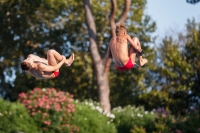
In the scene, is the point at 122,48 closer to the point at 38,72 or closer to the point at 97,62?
the point at 38,72

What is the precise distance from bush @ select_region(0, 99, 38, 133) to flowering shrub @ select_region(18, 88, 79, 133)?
32 centimetres

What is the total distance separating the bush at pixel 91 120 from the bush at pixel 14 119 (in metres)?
1.71

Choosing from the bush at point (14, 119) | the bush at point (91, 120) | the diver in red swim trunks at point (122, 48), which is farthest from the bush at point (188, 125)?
the diver in red swim trunks at point (122, 48)

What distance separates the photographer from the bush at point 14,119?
2059 cm

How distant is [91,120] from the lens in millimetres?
22359

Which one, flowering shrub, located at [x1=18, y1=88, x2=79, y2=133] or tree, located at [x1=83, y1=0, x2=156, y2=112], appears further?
tree, located at [x1=83, y1=0, x2=156, y2=112]

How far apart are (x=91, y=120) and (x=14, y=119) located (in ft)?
9.82

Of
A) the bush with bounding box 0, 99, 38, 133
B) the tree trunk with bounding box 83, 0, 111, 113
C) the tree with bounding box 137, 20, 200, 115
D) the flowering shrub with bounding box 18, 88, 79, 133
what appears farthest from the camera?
the tree with bounding box 137, 20, 200, 115

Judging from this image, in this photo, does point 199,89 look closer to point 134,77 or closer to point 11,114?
point 134,77

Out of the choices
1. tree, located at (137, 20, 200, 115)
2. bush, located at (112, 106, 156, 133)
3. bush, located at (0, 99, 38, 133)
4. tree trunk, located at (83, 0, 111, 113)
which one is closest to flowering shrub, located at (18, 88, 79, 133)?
bush, located at (0, 99, 38, 133)

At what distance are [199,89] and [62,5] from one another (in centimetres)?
860

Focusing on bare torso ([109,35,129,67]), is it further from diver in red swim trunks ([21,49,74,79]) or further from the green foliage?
the green foliage

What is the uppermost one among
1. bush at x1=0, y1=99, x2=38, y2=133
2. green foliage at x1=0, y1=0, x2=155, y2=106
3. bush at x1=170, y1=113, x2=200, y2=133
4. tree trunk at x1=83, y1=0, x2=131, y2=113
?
green foliage at x1=0, y1=0, x2=155, y2=106

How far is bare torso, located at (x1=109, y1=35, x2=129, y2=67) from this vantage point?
916 centimetres
